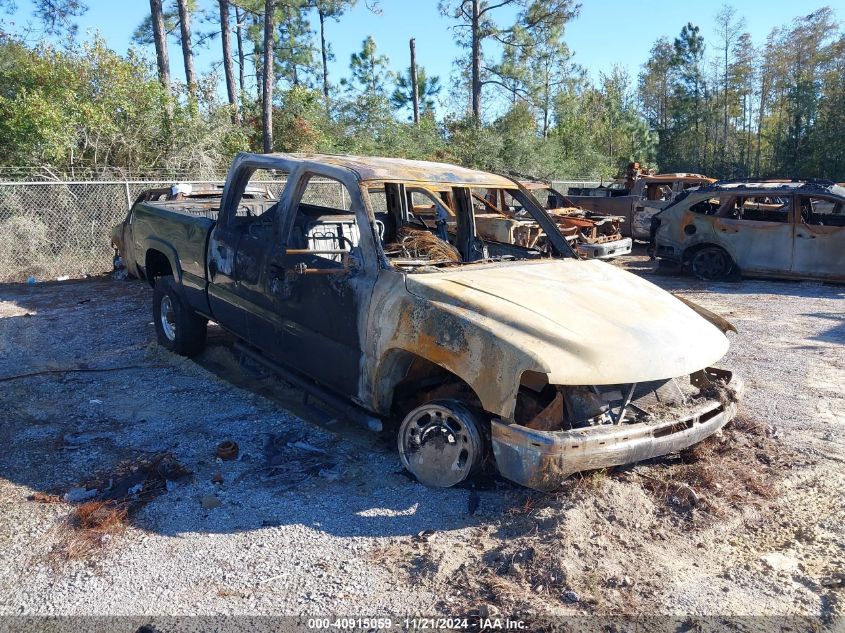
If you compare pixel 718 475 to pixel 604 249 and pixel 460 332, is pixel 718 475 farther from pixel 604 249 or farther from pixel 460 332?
pixel 604 249

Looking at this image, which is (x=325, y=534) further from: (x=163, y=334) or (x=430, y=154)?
(x=430, y=154)

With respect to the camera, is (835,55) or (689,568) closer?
(689,568)

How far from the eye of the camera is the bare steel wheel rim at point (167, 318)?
6.39 meters

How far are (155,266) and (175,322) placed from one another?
1010 mm

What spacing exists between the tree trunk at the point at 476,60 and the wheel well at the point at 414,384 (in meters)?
25.8

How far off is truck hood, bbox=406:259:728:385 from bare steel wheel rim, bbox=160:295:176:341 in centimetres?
345

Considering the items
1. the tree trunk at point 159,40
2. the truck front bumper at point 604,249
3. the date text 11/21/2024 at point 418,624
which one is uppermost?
the tree trunk at point 159,40

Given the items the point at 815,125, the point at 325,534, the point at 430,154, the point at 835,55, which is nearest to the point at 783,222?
the point at 325,534

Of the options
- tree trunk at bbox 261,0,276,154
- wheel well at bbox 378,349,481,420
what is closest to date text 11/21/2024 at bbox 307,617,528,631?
wheel well at bbox 378,349,481,420

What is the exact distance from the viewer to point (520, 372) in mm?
3262

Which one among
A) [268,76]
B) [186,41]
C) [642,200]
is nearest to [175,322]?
[642,200]

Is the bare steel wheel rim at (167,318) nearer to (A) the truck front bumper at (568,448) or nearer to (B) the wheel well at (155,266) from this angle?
(B) the wheel well at (155,266)

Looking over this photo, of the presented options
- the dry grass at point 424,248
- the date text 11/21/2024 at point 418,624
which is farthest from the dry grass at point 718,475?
the dry grass at point 424,248

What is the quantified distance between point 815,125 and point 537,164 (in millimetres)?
15159
